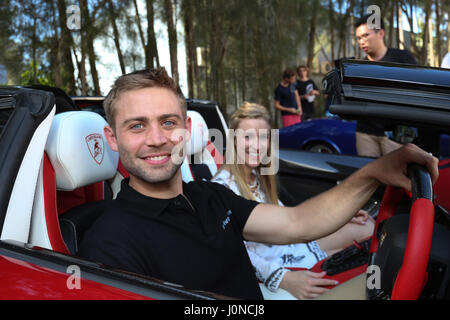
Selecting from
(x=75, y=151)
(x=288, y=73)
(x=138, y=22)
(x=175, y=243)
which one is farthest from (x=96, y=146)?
(x=138, y=22)

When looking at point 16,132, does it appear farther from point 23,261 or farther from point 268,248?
point 268,248

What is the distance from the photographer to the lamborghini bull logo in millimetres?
1673

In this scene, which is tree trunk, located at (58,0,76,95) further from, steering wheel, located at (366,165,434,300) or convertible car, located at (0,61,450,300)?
steering wheel, located at (366,165,434,300)

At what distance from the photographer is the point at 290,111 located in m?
8.28

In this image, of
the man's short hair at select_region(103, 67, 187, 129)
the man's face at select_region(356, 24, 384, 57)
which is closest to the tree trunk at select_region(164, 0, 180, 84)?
the man's face at select_region(356, 24, 384, 57)

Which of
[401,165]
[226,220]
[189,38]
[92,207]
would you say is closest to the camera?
[401,165]

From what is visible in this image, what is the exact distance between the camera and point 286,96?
324 inches

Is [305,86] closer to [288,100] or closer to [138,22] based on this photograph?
[288,100]

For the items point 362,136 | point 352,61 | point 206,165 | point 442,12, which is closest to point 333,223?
point 352,61

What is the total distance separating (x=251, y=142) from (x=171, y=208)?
3.98 feet

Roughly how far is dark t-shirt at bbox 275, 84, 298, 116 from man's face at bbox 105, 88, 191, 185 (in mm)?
6857

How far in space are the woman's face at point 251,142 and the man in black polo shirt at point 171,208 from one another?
922 mm

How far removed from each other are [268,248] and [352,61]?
1372 millimetres

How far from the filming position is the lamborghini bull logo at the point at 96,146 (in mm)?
1673
